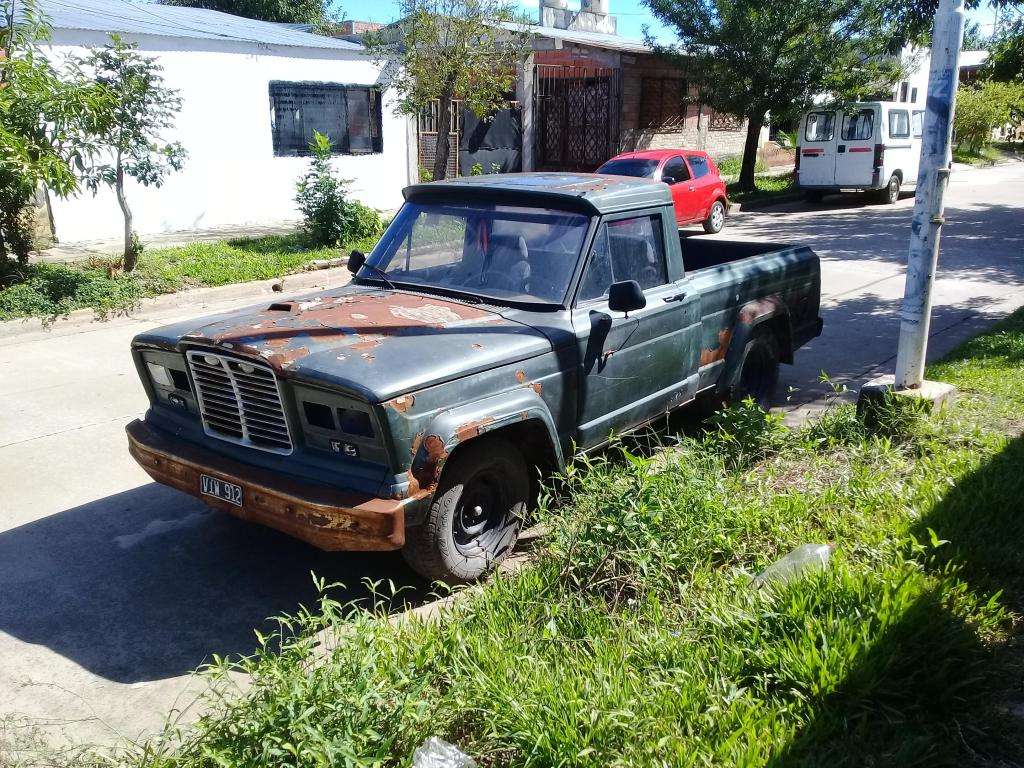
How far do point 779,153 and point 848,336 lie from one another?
2435 cm

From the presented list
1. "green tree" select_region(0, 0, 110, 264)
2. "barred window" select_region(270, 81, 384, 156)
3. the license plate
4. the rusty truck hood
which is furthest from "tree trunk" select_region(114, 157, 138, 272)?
the license plate

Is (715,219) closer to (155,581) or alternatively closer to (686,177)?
(686,177)

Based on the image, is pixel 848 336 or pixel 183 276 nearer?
pixel 848 336

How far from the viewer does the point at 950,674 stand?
3168 millimetres

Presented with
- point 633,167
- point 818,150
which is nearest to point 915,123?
point 818,150

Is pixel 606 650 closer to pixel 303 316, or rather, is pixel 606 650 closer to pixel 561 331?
pixel 561 331

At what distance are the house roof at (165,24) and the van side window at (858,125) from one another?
11.6 meters

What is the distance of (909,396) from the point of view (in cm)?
575

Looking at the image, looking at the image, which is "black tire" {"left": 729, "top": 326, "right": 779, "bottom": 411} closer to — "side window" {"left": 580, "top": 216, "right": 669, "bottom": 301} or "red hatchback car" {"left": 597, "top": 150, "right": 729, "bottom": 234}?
"side window" {"left": 580, "top": 216, "right": 669, "bottom": 301}

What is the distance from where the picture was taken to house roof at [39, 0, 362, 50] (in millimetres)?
14328

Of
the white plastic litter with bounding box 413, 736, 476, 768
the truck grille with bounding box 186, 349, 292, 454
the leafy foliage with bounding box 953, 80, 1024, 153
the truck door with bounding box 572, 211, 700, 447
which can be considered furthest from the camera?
the leafy foliage with bounding box 953, 80, 1024, 153

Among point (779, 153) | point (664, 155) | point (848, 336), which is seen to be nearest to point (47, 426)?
point (848, 336)

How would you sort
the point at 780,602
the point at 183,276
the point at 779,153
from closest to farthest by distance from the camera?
1. the point at 780,602
2. the point at 183,276
3. the point at 779,153

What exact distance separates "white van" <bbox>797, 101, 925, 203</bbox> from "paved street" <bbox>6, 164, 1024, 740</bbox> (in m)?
12.5
